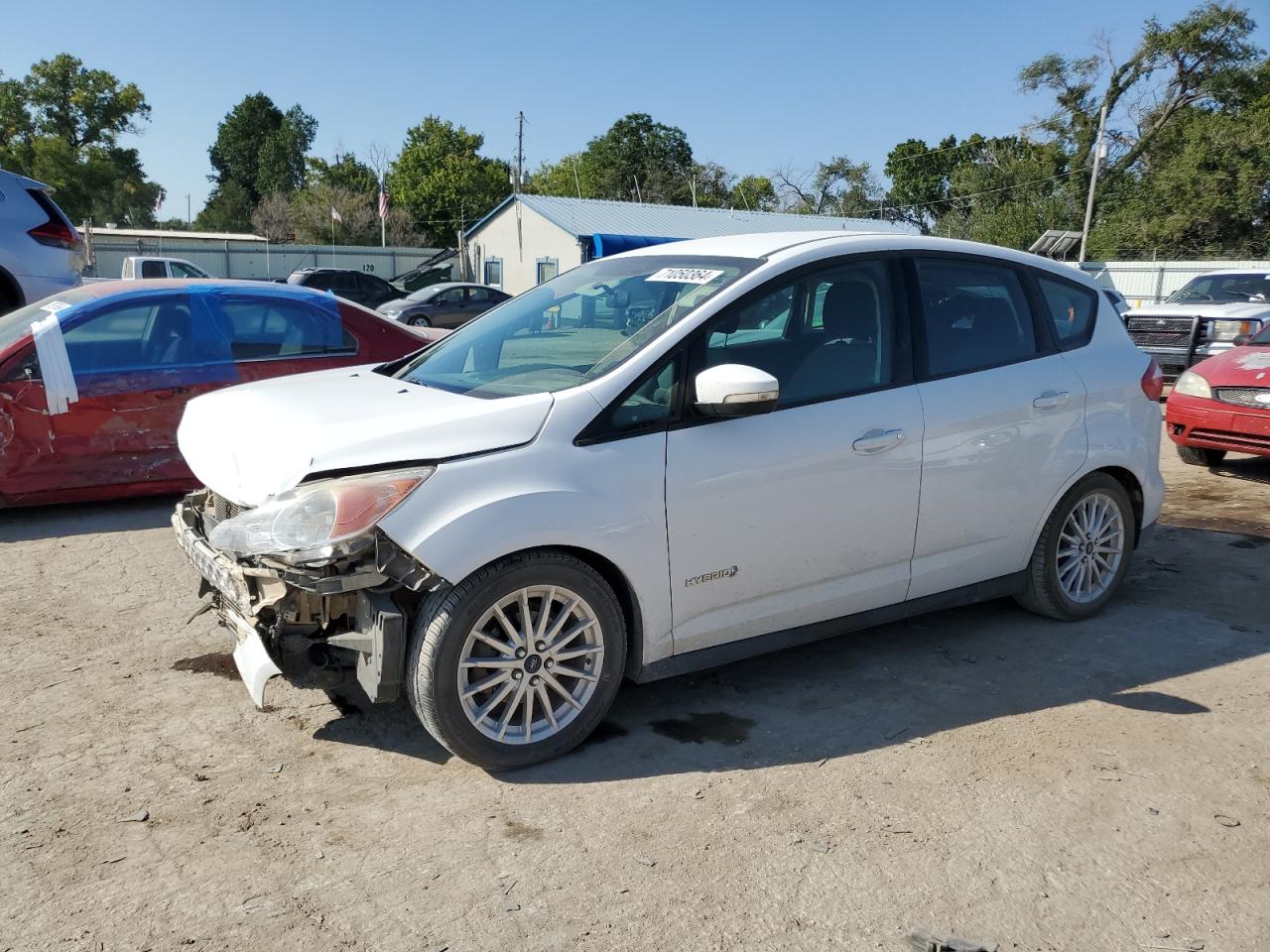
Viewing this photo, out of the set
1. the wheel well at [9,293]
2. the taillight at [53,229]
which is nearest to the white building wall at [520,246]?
the taillight at [53,229]

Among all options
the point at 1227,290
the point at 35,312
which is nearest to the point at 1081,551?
the point at 35,312

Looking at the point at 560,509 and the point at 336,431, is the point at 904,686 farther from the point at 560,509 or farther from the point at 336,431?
the point at 336,431

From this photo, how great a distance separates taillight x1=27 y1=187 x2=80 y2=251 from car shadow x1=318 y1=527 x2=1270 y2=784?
27.9ft

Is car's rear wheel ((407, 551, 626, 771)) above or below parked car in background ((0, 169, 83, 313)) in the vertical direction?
below

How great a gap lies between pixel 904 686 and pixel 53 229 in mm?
9753

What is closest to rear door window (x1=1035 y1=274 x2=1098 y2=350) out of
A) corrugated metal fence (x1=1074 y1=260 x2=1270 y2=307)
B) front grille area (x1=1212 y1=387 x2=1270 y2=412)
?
front grille area (x1=1212 y1=387 x2=1270 y2=412)

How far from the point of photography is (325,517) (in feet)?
10.5

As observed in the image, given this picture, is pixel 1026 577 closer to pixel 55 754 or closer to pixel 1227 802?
pixel 1227 802

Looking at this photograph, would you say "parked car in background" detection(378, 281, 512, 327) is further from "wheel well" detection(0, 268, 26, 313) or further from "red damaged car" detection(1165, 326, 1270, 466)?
"red damaged car" detection(1165, 326, 1270, 466)

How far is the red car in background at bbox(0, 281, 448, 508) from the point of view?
632cm

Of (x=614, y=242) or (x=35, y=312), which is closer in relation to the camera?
(x=35, y=312)

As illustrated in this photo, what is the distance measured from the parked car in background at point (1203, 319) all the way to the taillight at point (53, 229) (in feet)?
41.5

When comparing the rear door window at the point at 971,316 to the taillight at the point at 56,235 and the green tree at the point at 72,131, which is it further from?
the green tree at the point at 72,131

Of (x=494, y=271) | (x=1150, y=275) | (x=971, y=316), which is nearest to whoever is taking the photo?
(x=971, y=316)
